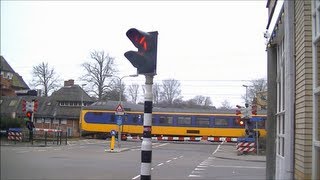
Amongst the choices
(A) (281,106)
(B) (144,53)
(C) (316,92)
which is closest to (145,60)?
(B) (144,53)

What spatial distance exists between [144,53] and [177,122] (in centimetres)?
4042

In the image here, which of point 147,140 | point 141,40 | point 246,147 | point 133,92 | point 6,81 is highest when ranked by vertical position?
point 133,92

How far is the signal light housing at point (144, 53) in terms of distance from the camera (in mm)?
7461

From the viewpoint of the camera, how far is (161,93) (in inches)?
4444

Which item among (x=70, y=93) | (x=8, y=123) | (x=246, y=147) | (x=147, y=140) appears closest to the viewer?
(x=8, y=123)

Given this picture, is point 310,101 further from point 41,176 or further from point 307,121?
point 41,176

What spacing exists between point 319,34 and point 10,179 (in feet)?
29.0

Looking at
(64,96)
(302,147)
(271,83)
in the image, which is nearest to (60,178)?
(271,83)

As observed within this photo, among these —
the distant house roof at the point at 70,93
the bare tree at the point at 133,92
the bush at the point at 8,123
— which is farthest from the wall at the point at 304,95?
the bare tree at the point at 133,92

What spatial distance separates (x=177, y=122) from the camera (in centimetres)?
4769

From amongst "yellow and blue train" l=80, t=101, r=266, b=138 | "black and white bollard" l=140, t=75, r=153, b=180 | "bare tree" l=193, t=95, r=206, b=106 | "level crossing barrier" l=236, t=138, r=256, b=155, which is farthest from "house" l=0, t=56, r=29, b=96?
"bare tree" l=193, t=95, r=206, b=106

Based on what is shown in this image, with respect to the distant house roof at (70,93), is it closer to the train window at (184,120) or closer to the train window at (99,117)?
the train window at (99,117)

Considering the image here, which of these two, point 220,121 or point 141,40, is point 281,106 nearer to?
point 141,40

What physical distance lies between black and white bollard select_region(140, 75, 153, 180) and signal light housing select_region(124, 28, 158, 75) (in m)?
0.20
